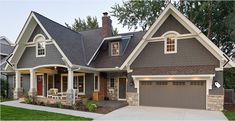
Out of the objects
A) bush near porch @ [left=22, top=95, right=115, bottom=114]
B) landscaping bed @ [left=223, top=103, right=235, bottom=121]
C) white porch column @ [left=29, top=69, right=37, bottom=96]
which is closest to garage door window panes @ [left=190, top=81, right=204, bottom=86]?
landscaping bed @ [left=223, top=103, right=235, bottom=121]

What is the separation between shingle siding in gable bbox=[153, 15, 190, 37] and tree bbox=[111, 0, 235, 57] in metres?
6.56

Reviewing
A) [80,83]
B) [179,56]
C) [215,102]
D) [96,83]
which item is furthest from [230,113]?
[80,83]

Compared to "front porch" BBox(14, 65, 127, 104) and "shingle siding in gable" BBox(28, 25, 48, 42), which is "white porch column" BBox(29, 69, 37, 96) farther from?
"shingle siding in gable" BBox(28, 25, 48, 42)

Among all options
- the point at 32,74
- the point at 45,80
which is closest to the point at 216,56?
the point at 32,74

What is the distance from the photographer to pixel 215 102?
495 inches

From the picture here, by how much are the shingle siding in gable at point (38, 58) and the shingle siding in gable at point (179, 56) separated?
5458mm

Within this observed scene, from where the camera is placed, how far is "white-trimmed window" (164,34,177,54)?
13.9 meters

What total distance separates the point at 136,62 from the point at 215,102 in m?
5.38

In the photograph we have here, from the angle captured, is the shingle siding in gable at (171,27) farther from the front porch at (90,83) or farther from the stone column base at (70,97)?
the stone column base at (70,97)

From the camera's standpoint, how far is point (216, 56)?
1258 cm

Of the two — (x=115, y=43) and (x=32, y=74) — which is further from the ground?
(x=115, y=43)

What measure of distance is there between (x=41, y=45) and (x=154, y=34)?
8.41 metres

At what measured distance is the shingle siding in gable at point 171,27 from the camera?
44.9 ft

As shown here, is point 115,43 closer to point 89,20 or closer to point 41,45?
point 41,45
